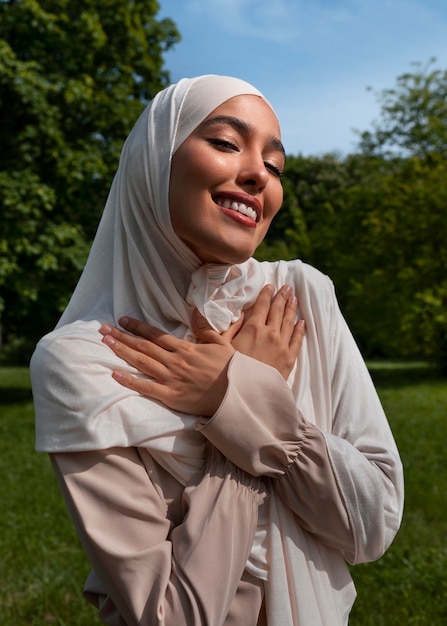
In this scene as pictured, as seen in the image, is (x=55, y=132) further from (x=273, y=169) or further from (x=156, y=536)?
(x=156, y=536)

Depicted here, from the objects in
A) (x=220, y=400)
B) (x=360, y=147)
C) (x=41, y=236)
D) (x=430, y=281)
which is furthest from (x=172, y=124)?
(x=360, y=147)

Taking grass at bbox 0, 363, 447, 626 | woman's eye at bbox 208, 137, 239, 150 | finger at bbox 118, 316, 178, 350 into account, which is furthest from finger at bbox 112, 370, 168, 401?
grass at bbox 0, 363, 447, 626

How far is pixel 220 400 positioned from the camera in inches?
68.4

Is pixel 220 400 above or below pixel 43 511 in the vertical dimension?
above

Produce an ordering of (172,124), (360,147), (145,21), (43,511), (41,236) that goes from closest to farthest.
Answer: (172,124) → (43,511) → (41,236) → (145,21) → (360,147)

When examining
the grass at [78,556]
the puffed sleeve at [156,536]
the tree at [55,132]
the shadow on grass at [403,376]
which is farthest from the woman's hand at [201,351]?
the shadow on grass at [403,376]

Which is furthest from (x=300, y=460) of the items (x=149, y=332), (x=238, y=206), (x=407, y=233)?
(x=407, y=233)

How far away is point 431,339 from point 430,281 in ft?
4.81

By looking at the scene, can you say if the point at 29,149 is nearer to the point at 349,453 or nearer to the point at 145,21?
the point at 145,21

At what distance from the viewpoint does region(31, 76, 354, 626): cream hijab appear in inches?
67.3

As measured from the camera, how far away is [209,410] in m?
1.76

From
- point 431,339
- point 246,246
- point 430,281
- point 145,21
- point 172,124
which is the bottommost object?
point 431,339

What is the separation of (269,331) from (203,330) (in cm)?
16

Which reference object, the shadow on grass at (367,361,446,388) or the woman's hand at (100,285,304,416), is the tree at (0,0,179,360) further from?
the woman's hand at (100,285,304,416)
